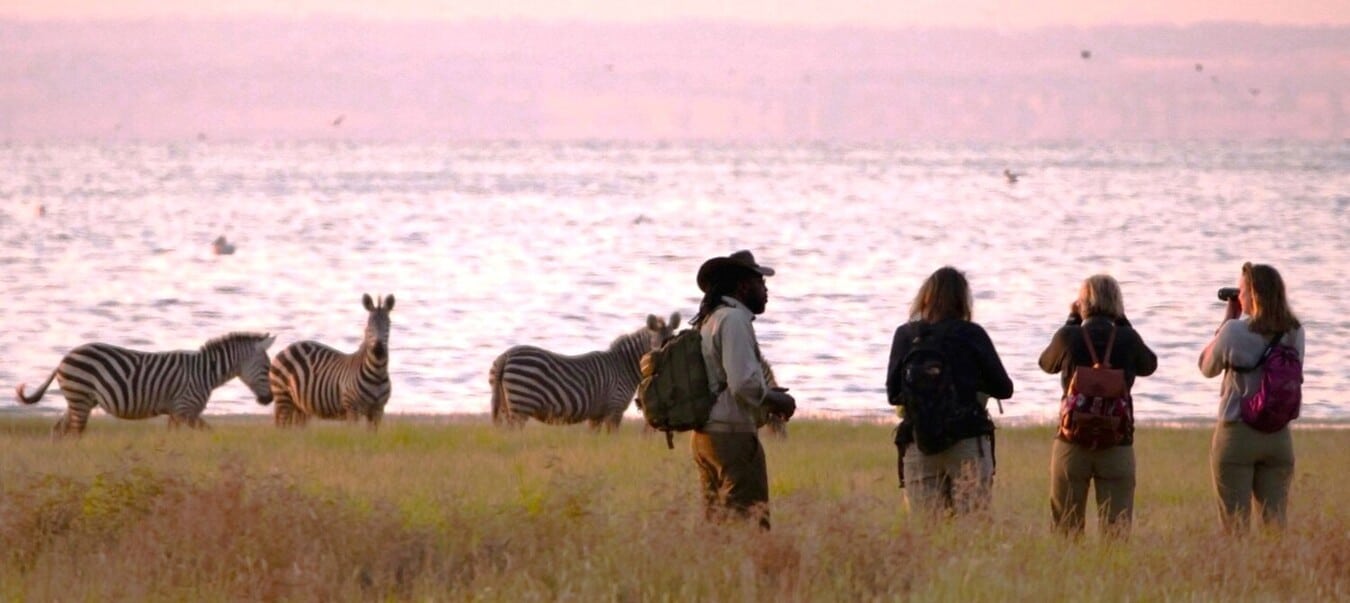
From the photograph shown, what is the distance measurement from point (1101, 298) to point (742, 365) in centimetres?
208

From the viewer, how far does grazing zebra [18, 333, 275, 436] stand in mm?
19438

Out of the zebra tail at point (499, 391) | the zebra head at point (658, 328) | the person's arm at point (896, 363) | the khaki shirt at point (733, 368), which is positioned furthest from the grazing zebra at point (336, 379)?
the khaki shirt at point (733, 368)

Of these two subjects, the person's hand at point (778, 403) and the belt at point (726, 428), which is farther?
the belt at point (726, 428)

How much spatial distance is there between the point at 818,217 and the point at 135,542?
84.9m

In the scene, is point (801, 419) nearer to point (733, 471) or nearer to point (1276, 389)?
point (1276, 389)

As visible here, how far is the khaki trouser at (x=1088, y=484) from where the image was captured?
10977 millimetres

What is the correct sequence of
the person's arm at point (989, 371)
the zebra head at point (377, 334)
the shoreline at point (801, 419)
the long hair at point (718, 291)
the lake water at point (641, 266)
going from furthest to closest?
the lake water at point (641, 266) → the shoreline at point (801, 419) → the zebra head at point (377, 334) → the person's arm at point (989, 371) → the long hair at point (718, 291)

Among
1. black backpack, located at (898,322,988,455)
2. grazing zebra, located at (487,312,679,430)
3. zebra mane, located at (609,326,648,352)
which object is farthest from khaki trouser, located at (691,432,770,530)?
zebra mane, located at (609,326,648,352)

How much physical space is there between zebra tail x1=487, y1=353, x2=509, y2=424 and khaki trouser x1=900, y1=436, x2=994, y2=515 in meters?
9.11

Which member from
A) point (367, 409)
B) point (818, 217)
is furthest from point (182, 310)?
point (818, 217)

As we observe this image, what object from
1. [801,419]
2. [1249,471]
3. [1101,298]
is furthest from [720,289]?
[801,419]

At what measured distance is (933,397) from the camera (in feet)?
35.0

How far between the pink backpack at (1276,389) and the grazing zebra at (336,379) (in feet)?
31.8

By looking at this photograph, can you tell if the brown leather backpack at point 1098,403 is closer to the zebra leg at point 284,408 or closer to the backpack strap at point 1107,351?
the backpack strap at point 1107,351
